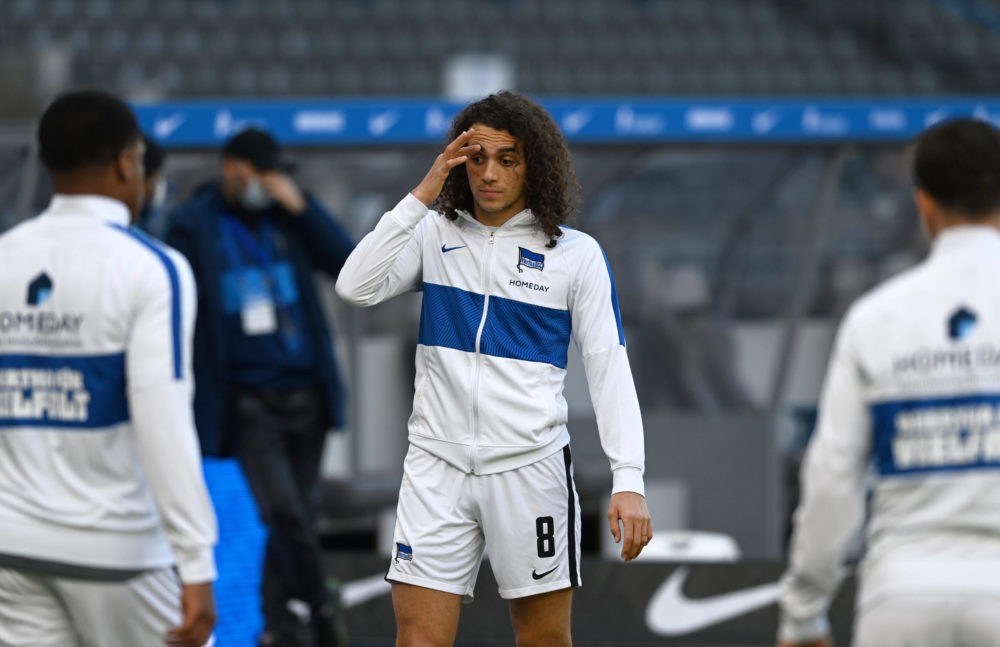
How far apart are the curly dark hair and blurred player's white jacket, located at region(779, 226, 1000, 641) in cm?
126

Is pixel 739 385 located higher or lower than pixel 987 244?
lower

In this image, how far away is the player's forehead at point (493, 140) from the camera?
400cm

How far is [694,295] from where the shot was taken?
383 inches

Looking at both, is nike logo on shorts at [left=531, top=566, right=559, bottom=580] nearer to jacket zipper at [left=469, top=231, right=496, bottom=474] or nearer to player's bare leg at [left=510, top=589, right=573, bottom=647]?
player's bare leg at [left=510, top=589, right=573, bottom=647]

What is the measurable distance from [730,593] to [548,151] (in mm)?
3921

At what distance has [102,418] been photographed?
10.3ft

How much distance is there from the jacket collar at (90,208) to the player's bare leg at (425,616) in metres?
1.23

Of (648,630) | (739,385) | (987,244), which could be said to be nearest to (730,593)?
(648,630)

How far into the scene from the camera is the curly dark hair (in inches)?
159

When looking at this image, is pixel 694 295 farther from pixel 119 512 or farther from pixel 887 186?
pixel 119 512

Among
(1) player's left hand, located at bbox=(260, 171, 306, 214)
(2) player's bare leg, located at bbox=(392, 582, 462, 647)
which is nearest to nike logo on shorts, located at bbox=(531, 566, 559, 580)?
(2) player's bare leg, located at bbox=(392, 582, 462, 647)

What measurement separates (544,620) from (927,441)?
143cm

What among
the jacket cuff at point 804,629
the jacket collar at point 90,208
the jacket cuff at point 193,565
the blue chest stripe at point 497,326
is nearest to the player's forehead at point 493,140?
the blue chest stripe at point 497,326

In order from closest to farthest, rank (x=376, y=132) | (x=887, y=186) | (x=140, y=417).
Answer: (x=140, y=417), (x=376, y=132), (x=887, y=186)
